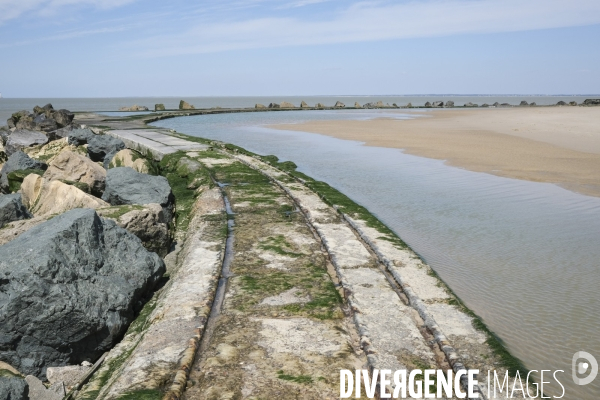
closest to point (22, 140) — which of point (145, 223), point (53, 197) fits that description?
point (53, 197)

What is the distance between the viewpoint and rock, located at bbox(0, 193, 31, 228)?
7516 mm

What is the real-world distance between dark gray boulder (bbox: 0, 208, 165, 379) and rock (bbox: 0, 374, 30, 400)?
0.63 metres

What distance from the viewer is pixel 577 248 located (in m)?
6.83

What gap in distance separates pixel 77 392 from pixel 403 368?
7.51ft

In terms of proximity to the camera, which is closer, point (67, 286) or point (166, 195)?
point (67, 286)

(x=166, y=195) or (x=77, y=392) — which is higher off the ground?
(x=166, y=195)

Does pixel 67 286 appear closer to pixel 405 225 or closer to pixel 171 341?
pixel 171 341

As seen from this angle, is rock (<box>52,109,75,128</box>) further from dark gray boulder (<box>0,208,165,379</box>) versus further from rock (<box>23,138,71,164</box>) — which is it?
dark gray boulder (<box>0,208,165,379</box>)

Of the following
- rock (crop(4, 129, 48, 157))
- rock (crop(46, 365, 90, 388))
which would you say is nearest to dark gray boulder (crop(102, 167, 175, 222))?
rock (crop(46, 365, 90, 388))

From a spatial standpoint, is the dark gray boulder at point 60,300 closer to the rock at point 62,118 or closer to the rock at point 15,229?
the rock at point 15,229

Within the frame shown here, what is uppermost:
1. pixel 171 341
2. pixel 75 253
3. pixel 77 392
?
pixel 75 253

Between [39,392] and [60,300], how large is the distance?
784 millimetres

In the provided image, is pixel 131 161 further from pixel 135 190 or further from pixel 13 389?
pixel 13 389

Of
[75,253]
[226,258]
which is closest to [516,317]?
[226,258]
